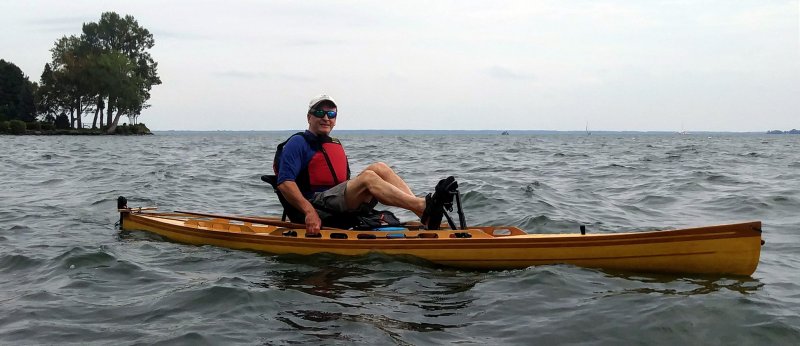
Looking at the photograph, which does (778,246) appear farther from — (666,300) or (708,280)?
(666,300)

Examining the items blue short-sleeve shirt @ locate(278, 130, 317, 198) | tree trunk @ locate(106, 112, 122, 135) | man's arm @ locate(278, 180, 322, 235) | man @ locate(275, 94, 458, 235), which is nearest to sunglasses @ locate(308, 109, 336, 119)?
man @ locate(275, 94, 458, 235)

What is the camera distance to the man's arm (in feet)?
24.3

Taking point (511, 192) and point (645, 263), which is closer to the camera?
point (645, 263)

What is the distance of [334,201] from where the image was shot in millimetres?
7543

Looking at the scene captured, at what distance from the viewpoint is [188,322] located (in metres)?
5.16

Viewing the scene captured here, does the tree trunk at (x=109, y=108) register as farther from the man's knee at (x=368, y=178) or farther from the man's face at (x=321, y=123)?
the man's knee at (x=368, y=178)

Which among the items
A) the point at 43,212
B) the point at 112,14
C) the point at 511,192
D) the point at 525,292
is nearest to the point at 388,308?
the point at 525,292

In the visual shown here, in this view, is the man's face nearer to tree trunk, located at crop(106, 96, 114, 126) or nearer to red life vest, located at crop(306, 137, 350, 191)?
red life vest, located at crop(306, 137, 350, 191)

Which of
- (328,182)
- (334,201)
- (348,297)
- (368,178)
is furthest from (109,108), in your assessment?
(348,297)

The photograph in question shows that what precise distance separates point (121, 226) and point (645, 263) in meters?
6.82

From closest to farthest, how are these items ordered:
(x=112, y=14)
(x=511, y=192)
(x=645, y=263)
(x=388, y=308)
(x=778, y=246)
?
1. (x=388, y=308)
2. (x=645, y=263)
3. (x=778, y=246)
4. (x=511, y=192)
5. (x=112, y=14)

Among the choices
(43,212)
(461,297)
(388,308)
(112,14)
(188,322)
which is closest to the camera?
(188,322)

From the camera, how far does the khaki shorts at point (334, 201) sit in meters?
7.50

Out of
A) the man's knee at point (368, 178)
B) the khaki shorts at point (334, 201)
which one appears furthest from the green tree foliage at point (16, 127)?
the man's knee at point (368, 178)
